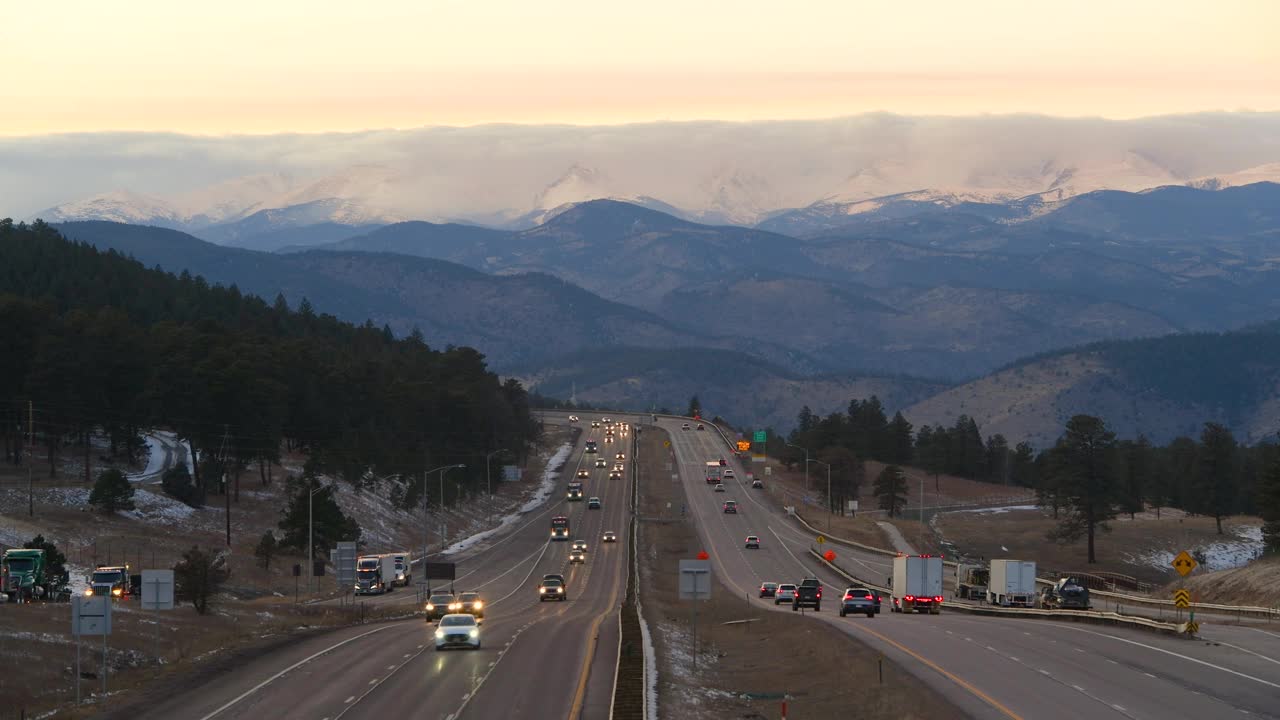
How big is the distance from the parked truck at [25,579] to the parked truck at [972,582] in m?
59.6

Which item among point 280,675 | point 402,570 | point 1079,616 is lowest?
point 402,570

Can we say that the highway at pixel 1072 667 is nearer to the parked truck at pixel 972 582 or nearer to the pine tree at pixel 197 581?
the parked truck at pixel 972 582

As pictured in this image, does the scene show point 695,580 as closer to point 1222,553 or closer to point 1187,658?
point 1187,658

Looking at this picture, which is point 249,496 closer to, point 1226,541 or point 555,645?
point 555,645

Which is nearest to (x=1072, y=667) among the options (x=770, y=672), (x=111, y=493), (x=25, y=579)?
(x=770, y=672)

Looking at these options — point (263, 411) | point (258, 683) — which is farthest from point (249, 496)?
point (258, 683)

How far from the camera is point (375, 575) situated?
110125mm

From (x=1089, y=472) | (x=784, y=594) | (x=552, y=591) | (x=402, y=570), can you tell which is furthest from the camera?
(x=1089, y=472)

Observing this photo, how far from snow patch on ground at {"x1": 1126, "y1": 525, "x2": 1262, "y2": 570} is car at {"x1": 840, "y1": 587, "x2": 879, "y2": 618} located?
80046 mm

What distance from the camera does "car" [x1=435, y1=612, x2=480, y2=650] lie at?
196 ft

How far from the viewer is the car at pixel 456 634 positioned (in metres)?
59.6

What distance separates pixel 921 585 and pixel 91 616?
187 feet

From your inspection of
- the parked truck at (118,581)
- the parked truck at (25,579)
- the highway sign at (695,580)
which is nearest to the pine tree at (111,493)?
the parked truck at (118,581)

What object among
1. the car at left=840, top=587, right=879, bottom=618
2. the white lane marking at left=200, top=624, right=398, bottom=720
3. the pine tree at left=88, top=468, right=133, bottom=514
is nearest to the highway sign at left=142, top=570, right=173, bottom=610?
the white lane marking at left=200, top=624, right=398, bottom=720
